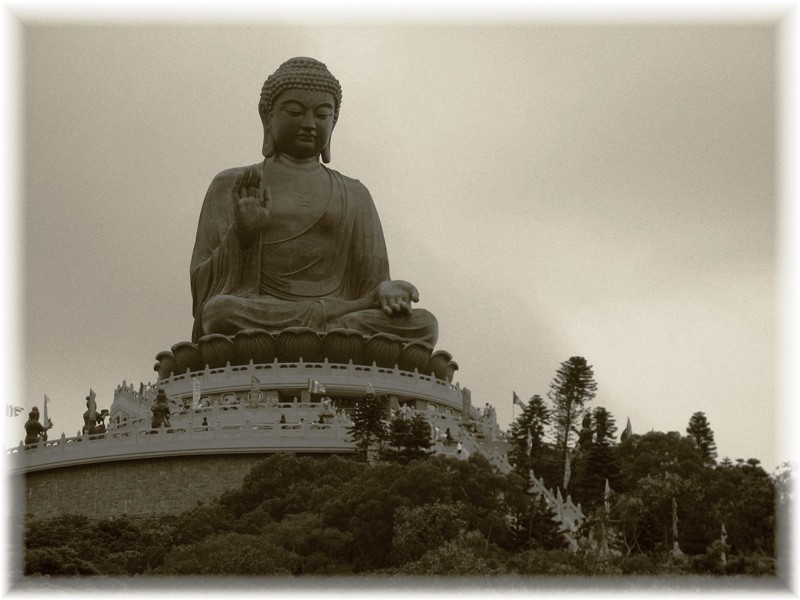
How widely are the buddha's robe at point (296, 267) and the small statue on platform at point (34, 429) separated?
502cm

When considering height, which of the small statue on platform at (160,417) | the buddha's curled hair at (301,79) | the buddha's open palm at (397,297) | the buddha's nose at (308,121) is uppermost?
the buddha's curled hair at (301,79)

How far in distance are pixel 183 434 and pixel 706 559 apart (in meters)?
9.12

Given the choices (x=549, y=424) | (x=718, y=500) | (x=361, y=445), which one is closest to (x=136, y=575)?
(x=361, y=445)

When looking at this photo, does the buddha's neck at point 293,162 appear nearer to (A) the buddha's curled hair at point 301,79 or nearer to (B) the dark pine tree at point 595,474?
(A) the buddha's curled hair at point 301,79

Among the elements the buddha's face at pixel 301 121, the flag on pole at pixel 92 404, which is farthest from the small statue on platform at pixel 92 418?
the buddha's face at pixel 301 121

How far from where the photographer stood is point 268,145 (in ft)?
109

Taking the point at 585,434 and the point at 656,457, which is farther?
the point at 585,434

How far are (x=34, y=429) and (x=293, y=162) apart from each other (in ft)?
30.0

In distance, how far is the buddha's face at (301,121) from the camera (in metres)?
32.4

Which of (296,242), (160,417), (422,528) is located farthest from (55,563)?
(296,242)

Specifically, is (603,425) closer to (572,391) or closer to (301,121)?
(572,391)

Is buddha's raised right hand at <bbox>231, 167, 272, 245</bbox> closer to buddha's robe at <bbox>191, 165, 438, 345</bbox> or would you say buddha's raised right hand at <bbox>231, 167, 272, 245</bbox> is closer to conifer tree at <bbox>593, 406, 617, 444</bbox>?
buddha's robe at <bbox>191, 165, 438, 345</bbox>

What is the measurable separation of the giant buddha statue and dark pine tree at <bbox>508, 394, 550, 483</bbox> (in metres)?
4.93

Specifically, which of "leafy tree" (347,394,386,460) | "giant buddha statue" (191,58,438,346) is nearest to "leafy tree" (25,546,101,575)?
"leafy tree" (347,394,386,460)
